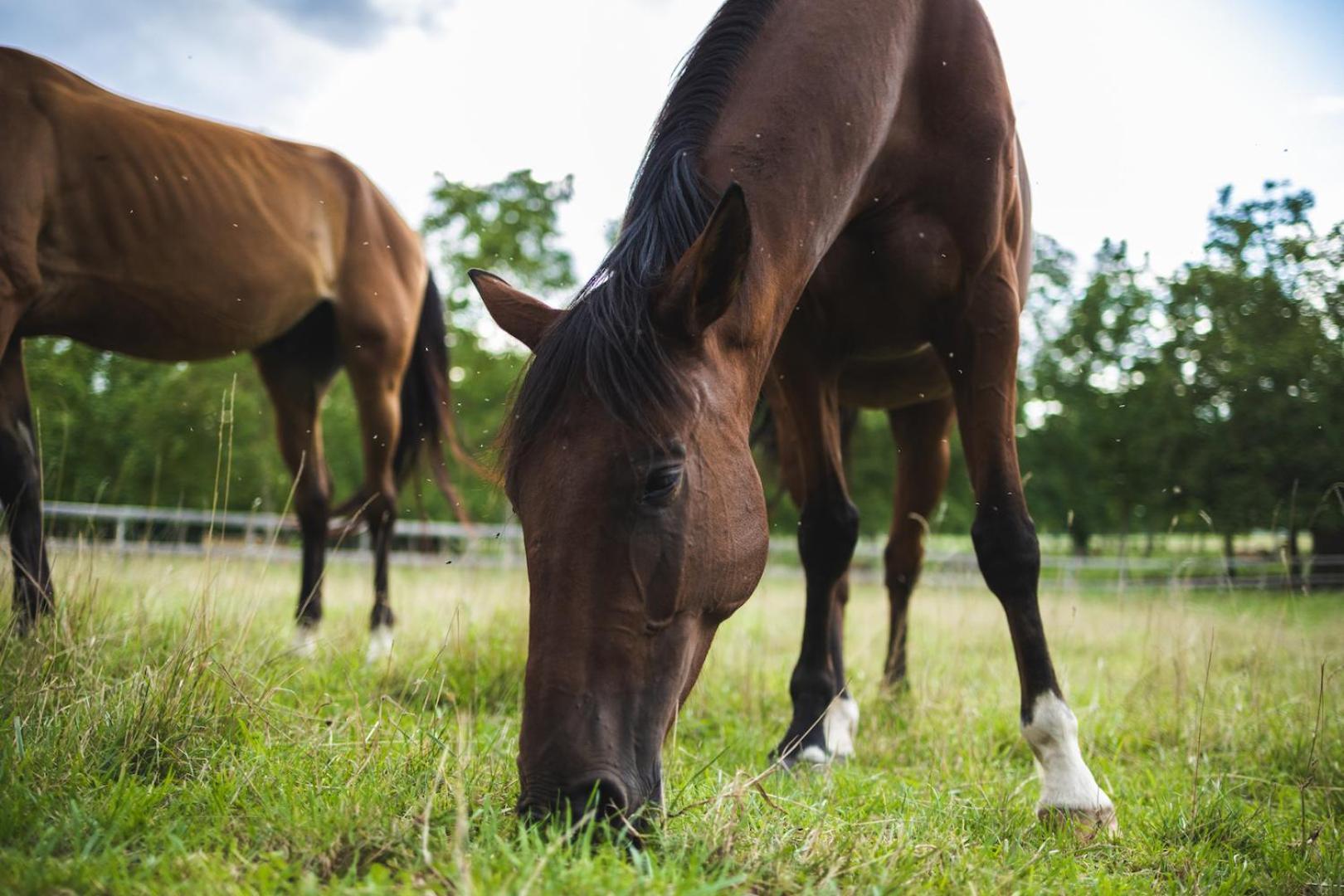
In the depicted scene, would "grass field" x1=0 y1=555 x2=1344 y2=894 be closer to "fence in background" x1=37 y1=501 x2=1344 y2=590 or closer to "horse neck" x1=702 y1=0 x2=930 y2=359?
"fence in background" x1=37 y1=501 x2=1344 y2=590

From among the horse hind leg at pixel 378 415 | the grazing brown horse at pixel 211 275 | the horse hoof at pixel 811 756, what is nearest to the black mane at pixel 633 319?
the grazing brown horse at pixel 211 275

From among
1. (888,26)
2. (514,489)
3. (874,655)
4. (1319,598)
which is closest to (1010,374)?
(888,26)

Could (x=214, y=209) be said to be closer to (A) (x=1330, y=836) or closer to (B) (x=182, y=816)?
(B) (x=182, y=816)

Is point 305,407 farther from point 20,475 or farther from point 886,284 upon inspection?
point 886,284

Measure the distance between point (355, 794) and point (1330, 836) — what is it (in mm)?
2670

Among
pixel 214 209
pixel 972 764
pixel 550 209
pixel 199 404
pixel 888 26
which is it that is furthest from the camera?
pixel 550 209

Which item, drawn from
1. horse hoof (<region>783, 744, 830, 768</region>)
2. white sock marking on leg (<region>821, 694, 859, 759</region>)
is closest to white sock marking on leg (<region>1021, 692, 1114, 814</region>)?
horse hoof (<region>783, 744, 830, 768</region>)

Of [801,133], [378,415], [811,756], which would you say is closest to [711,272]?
[801,133]

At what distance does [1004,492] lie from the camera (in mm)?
2814

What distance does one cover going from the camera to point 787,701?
4.22m

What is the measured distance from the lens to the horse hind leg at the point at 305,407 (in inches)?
203

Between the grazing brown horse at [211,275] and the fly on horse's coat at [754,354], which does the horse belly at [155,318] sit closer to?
the grazing brown horse at [211,275]

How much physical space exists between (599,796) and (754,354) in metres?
1.14

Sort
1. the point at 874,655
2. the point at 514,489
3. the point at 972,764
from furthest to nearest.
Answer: the point at 874,655
the point at 972,764
the point at 514,489
